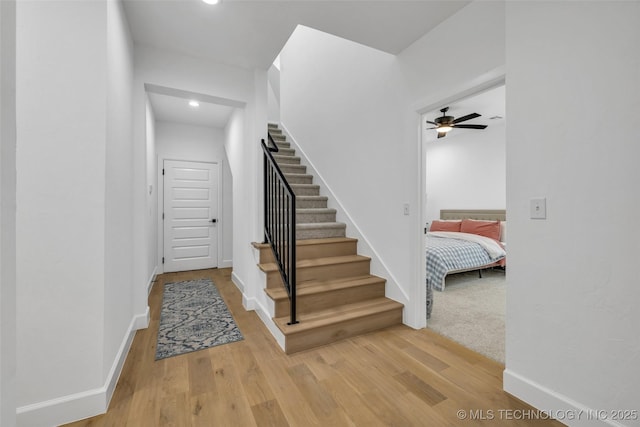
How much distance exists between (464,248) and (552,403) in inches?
102

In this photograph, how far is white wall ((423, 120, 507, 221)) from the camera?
528cm

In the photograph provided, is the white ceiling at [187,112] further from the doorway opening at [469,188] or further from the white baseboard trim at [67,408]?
the white baseboard trim at [67,408]

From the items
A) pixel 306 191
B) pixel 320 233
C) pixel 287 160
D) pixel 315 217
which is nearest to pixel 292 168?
pixel 287 160

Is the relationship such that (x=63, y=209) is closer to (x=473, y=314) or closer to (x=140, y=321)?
(x=140, y=321)

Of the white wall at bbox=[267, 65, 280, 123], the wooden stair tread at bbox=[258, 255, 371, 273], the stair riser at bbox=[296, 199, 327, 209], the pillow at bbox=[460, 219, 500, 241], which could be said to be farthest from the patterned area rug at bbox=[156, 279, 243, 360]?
the pillow at bbox=[460, 219, 500, 241]

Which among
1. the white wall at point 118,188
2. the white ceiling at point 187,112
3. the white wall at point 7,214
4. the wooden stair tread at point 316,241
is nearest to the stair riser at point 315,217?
the wooden stair tread at point 316,241

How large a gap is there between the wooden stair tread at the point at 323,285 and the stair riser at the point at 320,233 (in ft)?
2.17

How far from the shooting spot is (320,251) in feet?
9.66

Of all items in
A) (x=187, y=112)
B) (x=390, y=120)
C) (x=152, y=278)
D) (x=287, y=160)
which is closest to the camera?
(x=390, y=120)

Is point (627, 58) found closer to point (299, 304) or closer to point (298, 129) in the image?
point (299, 304)

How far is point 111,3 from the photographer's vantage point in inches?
63.3

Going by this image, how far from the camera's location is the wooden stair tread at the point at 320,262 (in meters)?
2.58

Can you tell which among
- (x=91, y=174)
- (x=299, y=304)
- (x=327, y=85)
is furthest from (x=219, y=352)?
(x=327, y=85)

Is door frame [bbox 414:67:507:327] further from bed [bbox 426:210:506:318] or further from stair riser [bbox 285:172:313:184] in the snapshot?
stair riser [bbox 285:172:313:184]
